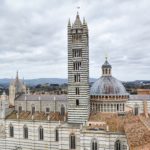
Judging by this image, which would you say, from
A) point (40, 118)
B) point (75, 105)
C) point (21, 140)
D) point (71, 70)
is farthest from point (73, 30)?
point (21, 140)

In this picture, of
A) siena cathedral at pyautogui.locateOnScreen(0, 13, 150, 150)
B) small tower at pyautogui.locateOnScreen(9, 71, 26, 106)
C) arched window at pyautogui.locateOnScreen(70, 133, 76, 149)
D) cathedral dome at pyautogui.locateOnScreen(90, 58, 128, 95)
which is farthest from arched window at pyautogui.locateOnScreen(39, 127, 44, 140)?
cathedral dome at pyautogui.locateOnScreen(90, 58, 128, 95)

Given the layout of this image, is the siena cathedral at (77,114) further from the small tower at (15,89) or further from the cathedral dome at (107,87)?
the small tower at (15,89)

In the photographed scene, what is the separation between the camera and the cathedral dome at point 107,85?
51406mm

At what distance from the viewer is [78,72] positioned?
49.9 m

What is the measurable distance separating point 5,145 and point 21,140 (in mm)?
3599

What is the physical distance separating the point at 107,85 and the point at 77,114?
668cm

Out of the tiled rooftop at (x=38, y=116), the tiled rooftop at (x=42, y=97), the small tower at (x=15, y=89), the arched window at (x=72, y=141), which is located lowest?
the arched window at (x=72, y=141)

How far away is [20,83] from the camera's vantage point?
6694 centimetres

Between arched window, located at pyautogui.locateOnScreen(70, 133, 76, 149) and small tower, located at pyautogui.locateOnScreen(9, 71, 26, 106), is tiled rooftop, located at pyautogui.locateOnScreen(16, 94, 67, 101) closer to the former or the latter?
small tower, located at pyautogui.locateOnScreen(9, 71, 26, 106)

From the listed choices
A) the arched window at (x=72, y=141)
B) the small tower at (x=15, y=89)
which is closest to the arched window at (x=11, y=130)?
Answer: the small tower at (x=15, y=89)

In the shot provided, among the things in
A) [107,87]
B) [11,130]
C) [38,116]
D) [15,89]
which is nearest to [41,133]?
[38,116]

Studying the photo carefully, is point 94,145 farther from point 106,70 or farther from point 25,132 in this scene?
point 25,132

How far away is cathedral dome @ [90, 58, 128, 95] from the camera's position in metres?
51.4

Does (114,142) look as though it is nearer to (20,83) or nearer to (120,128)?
(120,128)
